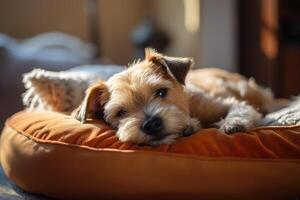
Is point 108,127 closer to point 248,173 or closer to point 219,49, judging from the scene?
point 248,173

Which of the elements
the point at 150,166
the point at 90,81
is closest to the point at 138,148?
the point at 150,166

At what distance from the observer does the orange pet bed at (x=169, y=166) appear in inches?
70.7

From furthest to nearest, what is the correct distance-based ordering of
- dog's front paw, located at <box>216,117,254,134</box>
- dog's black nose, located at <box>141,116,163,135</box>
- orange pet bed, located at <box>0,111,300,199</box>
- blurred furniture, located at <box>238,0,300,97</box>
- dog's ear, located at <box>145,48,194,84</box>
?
blurred furniture, located at <box>238,0,300,97</box> → dog's ear, located at <box>145,48,194,84</box> → dog's front paw, located at <box>216,117,254,134</box> → dog's black nose, located at <box>141,116,163,135</box> → orange pet bed, located at <box>0,111,300,199</box>

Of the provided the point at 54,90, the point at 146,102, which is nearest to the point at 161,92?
the point at 146,102

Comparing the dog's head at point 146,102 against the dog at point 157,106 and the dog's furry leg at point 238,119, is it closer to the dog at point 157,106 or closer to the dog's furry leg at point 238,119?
the dog at point 157,106

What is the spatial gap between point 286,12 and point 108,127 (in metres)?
2.47

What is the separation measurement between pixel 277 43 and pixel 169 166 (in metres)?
2.59

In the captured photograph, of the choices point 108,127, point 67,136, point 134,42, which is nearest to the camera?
point 67,136

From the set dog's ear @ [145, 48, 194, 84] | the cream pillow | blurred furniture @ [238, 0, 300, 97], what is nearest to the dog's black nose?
dog's ear @ [145, 48, 194, 84]

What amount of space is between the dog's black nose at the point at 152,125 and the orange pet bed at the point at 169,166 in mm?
85

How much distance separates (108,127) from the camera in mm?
2084

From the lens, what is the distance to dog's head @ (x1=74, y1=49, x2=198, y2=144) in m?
1.94

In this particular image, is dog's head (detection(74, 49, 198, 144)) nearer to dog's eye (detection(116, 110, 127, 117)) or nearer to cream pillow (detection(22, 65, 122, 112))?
dog's eye (detection(116, 110, 127, 117))

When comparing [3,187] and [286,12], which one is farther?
[286,12]
